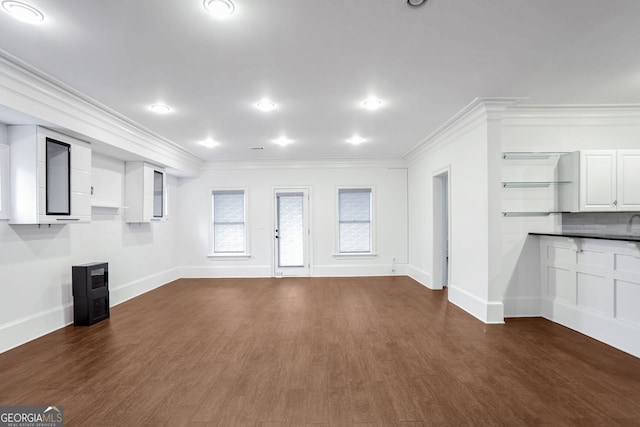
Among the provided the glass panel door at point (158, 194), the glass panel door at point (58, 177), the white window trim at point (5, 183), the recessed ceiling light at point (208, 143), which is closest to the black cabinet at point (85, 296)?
the glass panel door at point (58, 177)

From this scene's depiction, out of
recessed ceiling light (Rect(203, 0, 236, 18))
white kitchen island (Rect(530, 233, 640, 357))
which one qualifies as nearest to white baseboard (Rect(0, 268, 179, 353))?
recessed ceiling light (Rect(203, 0, 236, 18))

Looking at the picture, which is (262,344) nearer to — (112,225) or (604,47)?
(112,225)

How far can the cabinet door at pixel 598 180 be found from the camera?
12.5 ft

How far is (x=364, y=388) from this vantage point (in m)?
2.46

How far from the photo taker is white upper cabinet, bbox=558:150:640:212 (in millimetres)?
3824

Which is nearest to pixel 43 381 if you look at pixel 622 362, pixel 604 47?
pixel 622 362

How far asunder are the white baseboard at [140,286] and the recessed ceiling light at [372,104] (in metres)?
4.82

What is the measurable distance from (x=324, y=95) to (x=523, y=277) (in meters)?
3.54

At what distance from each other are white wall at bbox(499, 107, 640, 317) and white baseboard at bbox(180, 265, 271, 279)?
16.5ft

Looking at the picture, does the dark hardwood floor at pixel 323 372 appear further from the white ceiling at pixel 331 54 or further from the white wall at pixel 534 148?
the white ceiling at pixel 331 54

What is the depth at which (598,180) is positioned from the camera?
383 centimetres

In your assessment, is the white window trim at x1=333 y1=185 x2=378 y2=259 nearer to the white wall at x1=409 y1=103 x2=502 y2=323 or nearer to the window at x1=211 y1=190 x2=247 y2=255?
the white wall at x1=409 y1=103 x2=502 y2=323

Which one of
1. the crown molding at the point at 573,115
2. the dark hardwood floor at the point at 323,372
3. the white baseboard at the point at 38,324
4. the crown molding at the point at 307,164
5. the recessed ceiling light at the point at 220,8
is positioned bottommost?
the dark hardwood floor at the point at 323,372

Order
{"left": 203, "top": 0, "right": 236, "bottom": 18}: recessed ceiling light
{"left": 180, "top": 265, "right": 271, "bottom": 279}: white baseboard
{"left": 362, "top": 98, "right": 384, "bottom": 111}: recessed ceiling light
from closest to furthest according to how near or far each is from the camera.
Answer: {"left": 203, "top": 0, "right": 236, "bottom": 18}: recessed ceiling light < {"left": 362, "top": 98, "right": 384, "bottom": 111}: recessed ceiling light < {"left": 180, "top": 265, "right": 271, "bottom": 279}: white baseboard
